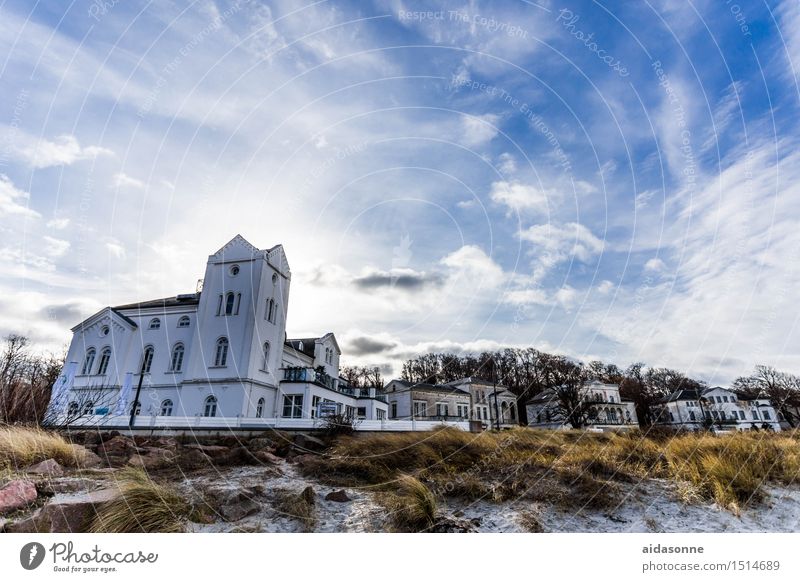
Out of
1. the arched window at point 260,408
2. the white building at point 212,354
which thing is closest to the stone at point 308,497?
the white building at point 212,354

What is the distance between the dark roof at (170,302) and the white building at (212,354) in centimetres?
14

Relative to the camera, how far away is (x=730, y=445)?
7.00 metres

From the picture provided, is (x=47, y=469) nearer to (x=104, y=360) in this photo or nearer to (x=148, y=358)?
(x=148, y=358)

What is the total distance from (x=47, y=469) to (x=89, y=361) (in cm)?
2082

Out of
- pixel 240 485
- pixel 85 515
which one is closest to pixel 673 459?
pixel 240 485

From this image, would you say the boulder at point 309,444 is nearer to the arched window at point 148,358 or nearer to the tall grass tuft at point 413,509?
the tall grass tuft at point 413,509

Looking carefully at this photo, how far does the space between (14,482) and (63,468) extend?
6.11 feet

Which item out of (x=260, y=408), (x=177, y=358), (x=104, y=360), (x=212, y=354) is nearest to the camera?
(x=260, y=408)

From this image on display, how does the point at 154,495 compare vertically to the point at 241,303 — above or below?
below

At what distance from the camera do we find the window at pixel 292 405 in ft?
63.0

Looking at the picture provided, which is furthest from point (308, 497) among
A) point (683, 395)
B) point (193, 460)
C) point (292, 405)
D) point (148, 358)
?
point (683, 395)

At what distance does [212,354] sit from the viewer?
1892cm
